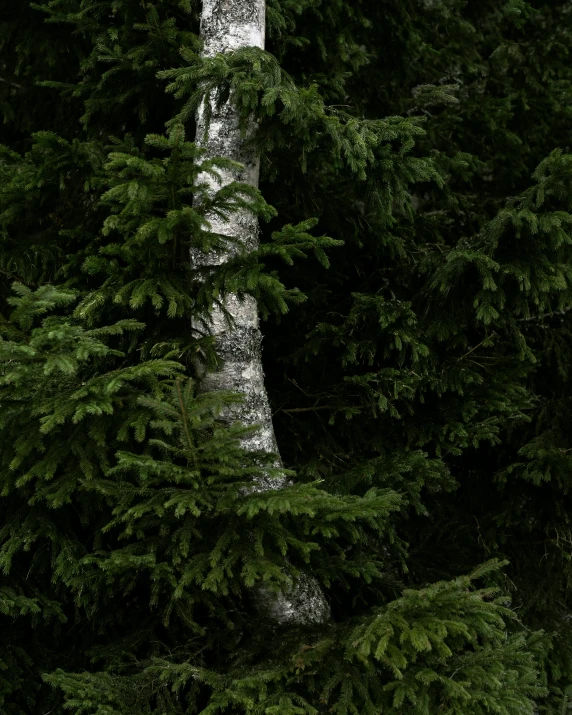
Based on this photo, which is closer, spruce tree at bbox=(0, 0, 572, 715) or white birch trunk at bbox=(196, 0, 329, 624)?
spruce tree at bbox=(0, 0, 572, 715)

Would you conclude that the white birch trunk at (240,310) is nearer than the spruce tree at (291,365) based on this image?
No

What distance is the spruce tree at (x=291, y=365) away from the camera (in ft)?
8.59

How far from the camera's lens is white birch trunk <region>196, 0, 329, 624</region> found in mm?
3205

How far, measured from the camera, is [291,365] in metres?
4.14

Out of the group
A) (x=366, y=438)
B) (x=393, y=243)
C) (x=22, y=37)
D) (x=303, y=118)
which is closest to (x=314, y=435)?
(x=366, y=438)

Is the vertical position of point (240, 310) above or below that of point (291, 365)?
above

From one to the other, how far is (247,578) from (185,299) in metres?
1.13

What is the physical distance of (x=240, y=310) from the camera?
3256mm

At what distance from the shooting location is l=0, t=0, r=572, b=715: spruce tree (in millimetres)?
2617

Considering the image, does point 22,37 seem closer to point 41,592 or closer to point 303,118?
point 303,118

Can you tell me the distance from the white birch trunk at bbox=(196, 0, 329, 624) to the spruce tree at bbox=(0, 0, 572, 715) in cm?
5

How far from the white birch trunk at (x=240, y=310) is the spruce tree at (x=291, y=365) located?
5 cm

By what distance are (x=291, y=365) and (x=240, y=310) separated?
0.96 meters

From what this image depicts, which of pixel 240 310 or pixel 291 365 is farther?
pixel 291 365
